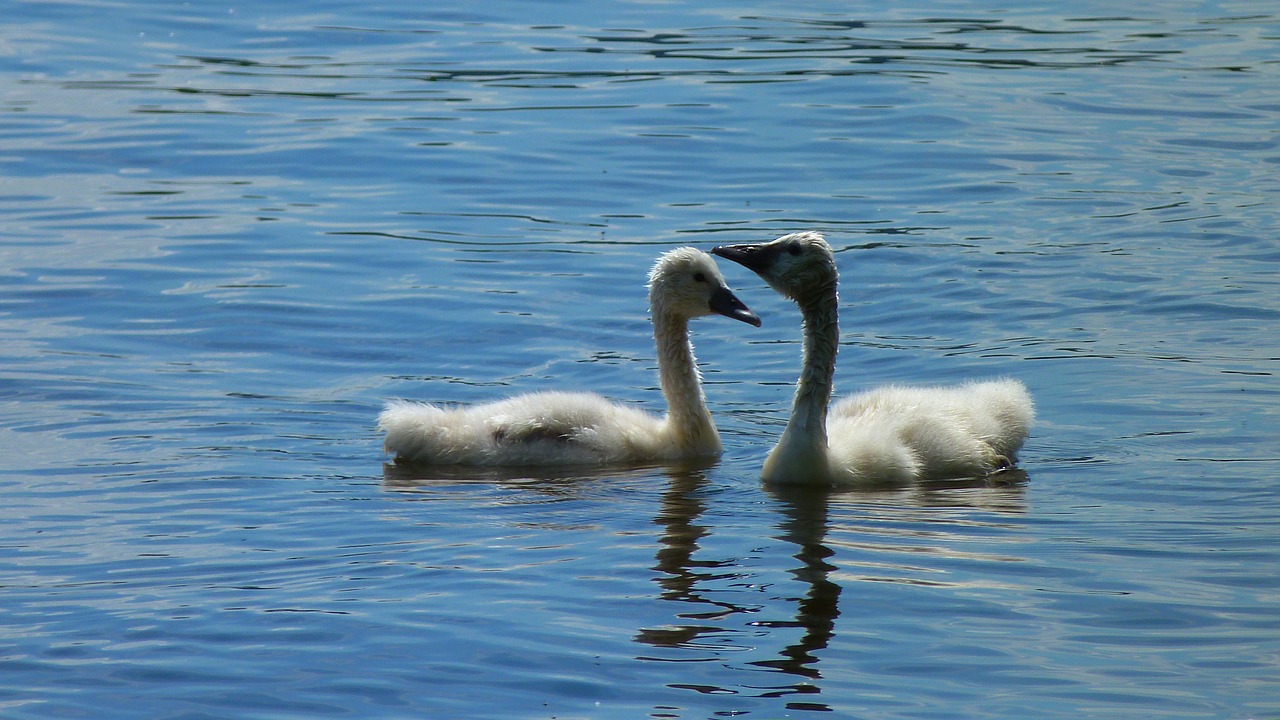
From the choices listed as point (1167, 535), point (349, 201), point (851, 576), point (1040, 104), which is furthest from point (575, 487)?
point (1040, 104)

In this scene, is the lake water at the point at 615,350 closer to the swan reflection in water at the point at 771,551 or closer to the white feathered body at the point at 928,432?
the swan reflection in water at the point at 771,551

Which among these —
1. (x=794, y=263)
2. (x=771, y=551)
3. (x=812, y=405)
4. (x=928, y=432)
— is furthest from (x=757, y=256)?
(x=771, y=551)

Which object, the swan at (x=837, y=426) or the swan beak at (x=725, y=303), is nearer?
the swan at (x=837, y=426)

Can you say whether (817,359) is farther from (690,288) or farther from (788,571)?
(788,571)

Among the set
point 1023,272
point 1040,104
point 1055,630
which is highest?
point 1040,104

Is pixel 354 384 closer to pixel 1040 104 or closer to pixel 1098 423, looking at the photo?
pixel 1098 423

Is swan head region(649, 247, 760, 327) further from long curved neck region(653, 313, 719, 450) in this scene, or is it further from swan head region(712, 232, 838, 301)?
swan head region(712, 232, 838, 301)

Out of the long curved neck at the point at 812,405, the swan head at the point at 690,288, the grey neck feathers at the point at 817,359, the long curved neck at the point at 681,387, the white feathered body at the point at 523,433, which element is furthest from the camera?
the swan head at the point at 690,288

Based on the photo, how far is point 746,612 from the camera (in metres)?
6.65

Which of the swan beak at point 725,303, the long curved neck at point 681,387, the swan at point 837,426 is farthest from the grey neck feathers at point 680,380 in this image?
the swan at point 837,426

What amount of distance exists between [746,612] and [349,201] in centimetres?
969

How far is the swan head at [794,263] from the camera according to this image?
8.70 metres

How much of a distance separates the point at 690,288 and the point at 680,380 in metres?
0.53

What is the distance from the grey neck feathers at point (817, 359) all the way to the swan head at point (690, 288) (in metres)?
0.70
